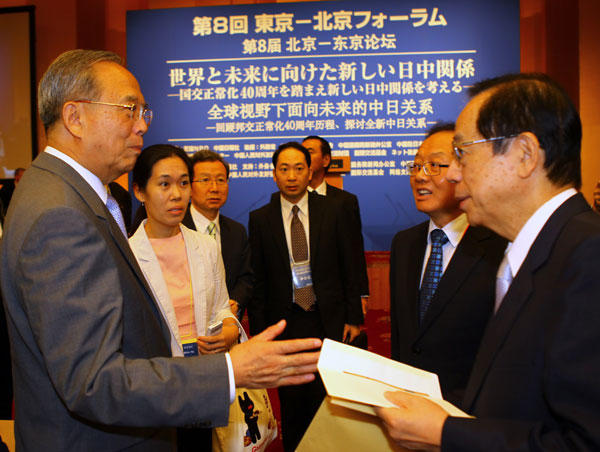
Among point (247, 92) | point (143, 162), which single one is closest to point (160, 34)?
point (247, 92)

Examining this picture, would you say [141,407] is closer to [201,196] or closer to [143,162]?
[143,162]

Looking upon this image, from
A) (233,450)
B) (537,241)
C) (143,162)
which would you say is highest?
(143,162)

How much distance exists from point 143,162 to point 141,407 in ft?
4.86

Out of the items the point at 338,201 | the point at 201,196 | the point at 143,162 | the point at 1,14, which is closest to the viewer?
the point at 143,162

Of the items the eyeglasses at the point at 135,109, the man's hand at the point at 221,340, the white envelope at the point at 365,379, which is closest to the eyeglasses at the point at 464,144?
the white envelope at the point at 365,379

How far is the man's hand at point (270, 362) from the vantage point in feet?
3.97

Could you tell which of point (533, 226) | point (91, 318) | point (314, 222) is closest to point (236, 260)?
point (314, 222)

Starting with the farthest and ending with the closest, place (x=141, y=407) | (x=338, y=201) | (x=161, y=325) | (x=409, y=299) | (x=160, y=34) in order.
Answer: (x=160, y=34), (x=338, y=201), (x=409, y=299), (x=161, y=325), (x=141, y=407)

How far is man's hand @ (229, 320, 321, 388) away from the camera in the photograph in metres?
1.21

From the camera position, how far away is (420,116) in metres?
5.52

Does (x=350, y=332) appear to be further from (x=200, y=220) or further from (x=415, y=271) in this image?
(x=415, y=271)

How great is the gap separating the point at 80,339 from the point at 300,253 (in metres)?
2.31

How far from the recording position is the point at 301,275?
10.8 ft

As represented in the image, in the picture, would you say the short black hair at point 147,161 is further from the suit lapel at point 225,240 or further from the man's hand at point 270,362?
the man's hand at point 270,362
